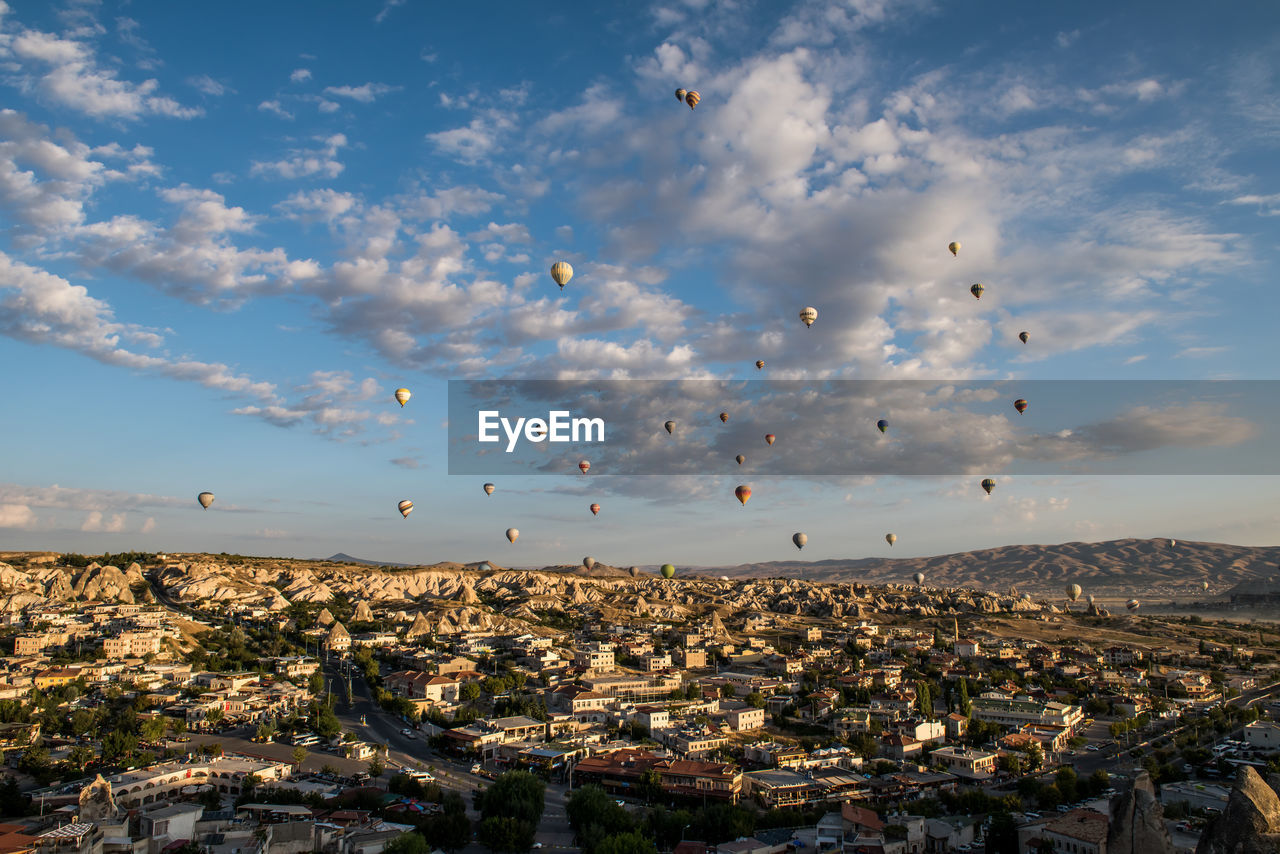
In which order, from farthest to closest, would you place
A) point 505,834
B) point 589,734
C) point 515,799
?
point 589,734
point 515,799
point 505,834

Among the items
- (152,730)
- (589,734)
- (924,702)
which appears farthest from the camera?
(924,702)

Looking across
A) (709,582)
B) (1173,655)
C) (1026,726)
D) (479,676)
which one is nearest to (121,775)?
(479,676)

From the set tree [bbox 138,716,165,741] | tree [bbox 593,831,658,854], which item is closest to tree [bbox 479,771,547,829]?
tree [bbox 593,831,658,854]

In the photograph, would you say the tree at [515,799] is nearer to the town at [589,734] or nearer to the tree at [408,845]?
the town at [589,734]

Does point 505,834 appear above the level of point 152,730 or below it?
below

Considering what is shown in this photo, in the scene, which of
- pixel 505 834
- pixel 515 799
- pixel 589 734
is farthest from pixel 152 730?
pixel 505 834

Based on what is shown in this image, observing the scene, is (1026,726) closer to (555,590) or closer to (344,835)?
(344,835)

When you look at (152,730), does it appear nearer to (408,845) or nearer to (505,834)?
(505,834)
